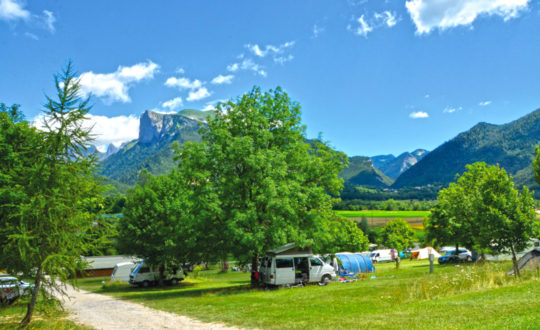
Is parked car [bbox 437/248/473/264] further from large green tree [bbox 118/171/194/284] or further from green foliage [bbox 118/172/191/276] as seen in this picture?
green foliage [bbox 118/172/191/276]

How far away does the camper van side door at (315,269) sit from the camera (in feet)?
77.6

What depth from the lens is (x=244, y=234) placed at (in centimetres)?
2128

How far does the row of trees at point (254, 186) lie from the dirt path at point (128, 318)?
6180 mm

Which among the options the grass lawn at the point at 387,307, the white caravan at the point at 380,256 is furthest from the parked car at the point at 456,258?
the grass lawn at the point at 387,307

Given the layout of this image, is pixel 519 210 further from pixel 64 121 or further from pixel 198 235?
pixel 64 121

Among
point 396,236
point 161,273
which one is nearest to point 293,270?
point 161,273

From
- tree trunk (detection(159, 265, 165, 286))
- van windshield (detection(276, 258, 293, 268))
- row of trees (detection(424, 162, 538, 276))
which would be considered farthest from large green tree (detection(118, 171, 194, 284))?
row of trees (detection(424, 162, 538, 276))

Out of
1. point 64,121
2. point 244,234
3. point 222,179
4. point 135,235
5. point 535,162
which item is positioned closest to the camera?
point 64,121

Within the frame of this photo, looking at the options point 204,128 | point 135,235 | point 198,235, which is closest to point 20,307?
point 198,235

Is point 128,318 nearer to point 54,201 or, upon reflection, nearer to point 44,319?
point 44,319

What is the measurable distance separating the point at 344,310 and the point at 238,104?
16401 mm

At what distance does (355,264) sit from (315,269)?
41.0 ft

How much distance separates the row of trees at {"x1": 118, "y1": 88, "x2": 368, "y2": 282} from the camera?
73.3 feet

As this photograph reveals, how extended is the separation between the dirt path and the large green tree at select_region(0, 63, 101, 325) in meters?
1.36
